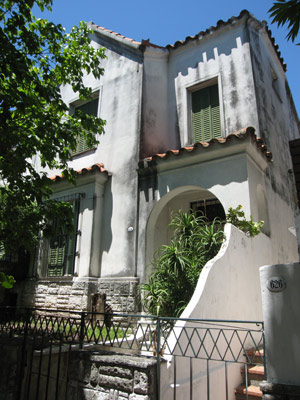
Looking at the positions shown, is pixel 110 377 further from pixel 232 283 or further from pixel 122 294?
pixel 122 294

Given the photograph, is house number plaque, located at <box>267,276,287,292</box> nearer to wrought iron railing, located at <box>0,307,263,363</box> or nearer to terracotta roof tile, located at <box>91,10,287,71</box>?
wrought iron railing, located at <box>0,307,263,363</box>

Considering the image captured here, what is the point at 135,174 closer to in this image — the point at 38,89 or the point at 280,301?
the point at 38,89

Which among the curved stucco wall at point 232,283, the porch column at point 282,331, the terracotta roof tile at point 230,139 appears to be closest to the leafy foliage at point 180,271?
the curved stucco wall at point 232,283

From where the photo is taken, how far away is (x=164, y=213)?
1005 centimetres

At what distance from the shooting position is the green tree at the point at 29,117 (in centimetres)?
549

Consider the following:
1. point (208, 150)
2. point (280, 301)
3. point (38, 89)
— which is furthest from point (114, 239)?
point (280, 301)

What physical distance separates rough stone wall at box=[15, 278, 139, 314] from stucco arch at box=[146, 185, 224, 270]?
1.01 m

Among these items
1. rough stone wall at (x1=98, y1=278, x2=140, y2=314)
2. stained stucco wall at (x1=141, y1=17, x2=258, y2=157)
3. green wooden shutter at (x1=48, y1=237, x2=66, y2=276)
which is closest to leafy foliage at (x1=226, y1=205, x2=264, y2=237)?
rough stone wall at (x1=98, y1=278, x2=140, y2=314)

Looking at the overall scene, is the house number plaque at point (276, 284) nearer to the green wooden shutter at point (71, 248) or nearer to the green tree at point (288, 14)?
the green tree at point (288, 14)

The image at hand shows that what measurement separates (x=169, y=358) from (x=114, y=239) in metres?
5.56

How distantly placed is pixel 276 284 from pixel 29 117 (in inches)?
211

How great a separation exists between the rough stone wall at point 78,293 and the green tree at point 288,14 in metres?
6.78

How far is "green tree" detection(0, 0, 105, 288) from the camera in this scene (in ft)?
18.0

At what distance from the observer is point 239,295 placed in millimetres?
6168
